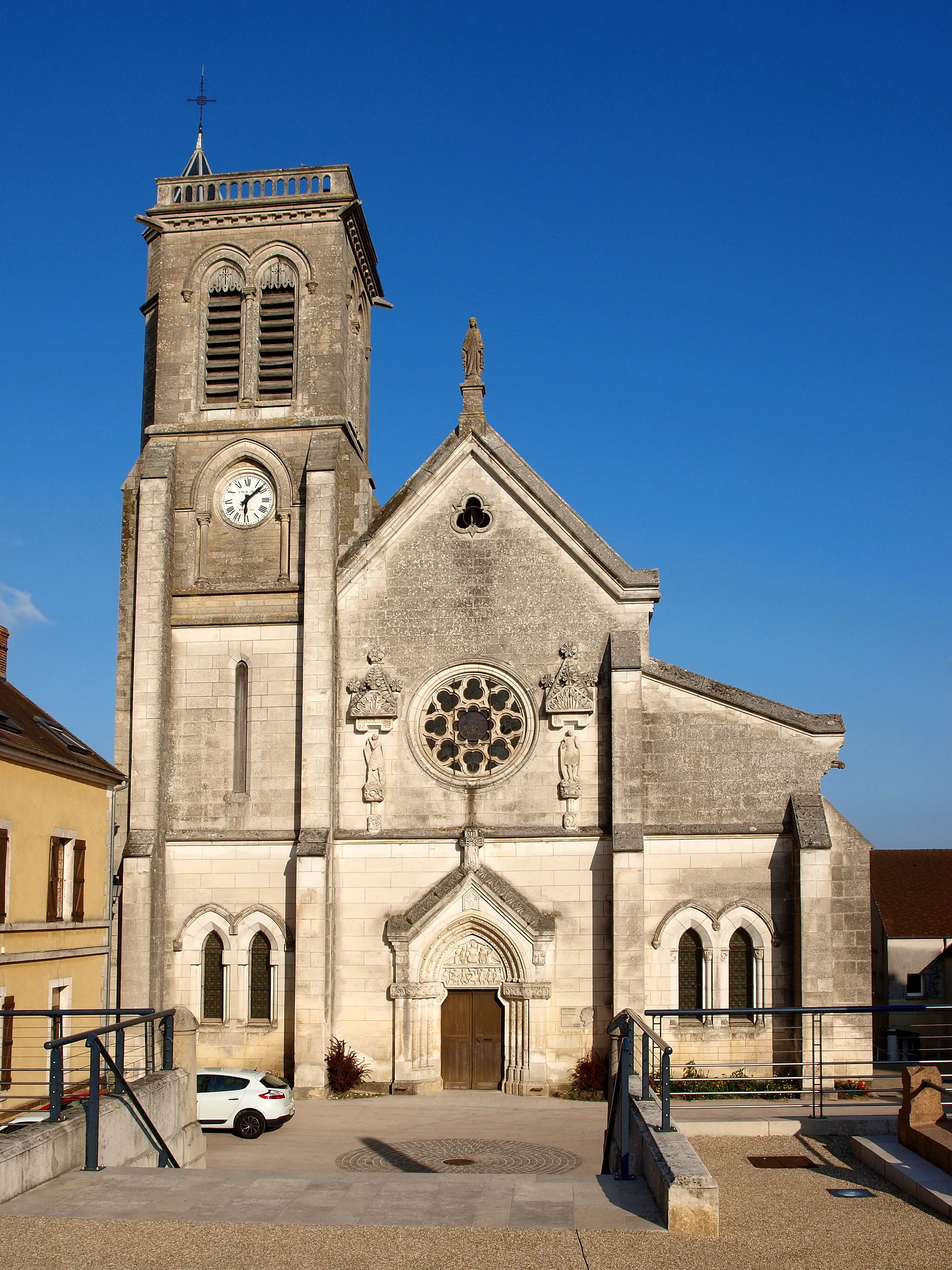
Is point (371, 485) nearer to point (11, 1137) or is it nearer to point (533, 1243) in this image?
point (11, 1137)

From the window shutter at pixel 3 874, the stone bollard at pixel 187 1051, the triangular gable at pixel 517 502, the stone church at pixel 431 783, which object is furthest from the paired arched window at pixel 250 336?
the stone bollard at pixel 187 1051

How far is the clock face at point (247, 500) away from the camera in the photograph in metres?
26.9

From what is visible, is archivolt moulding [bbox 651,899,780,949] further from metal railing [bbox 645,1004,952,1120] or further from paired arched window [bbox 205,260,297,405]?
paired arched window [bbox 205,260,297,405]

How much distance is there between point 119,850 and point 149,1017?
11926 millimetres

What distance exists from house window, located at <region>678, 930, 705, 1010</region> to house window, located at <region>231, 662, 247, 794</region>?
9.10 m

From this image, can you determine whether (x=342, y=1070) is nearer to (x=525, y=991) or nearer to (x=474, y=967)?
(x=474, y=967)

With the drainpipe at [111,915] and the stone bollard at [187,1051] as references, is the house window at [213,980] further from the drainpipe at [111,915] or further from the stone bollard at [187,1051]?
the stone bollard at [187,1051]

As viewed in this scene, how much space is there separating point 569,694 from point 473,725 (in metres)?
2.02

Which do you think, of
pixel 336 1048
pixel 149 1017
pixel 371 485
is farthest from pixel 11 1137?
pixel 371 485

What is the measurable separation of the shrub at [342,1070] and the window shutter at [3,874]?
252 inches

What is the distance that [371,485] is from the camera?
2973 centimetres

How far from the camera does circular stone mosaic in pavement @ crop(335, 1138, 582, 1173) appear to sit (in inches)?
682

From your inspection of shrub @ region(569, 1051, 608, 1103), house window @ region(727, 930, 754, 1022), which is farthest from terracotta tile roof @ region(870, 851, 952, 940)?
shrub @ region(569, 1051, 608, 1103)

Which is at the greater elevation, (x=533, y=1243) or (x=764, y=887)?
(x=764, y=887)
